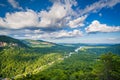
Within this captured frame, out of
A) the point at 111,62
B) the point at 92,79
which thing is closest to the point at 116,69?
the point at 111,62

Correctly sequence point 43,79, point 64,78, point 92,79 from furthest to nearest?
point 64,78 → point 43,79 → point 92,79

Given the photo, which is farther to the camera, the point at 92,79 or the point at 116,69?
the point at 92,79

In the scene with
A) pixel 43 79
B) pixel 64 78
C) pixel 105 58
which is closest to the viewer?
pixel 105 58

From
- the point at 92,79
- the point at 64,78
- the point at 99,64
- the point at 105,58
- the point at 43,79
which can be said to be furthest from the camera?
the point at 64,78

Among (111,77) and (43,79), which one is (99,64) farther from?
(43,79)

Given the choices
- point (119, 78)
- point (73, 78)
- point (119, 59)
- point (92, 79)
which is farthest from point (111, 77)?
point (73, 78)

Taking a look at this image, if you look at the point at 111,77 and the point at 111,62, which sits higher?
the point at 111,62

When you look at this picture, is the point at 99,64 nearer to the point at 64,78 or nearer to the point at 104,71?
the point at 104,71

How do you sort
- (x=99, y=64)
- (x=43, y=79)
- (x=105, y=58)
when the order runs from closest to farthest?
(x=105, y=58) < (x=99, y=64) < (x=43, y=79)

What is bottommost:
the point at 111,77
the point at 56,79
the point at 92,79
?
the point at 56,79
